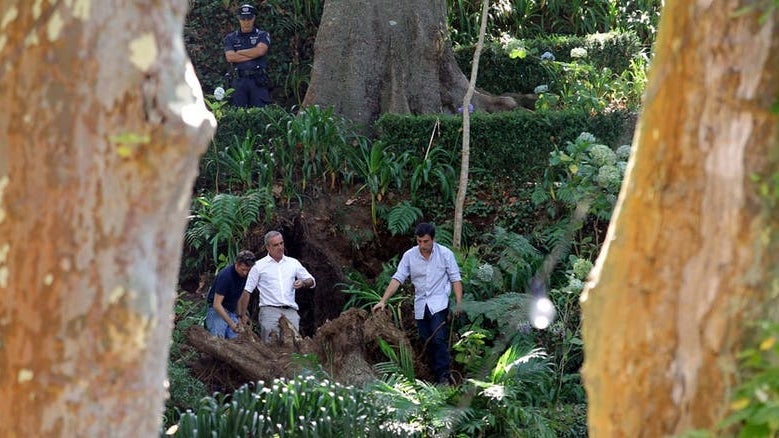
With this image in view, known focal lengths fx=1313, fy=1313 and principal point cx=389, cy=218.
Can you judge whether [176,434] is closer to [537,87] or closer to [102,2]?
[102,2]

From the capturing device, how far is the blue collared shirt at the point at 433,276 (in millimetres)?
11047

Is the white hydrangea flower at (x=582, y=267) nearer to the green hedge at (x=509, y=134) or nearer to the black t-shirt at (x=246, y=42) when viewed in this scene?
the green hedge at (x=509, y=134)

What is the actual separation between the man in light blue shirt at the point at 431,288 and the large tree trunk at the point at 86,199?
23.9ft

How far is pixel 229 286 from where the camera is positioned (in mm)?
11117

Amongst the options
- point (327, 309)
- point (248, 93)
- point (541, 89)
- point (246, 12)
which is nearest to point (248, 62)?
point (248, 93)

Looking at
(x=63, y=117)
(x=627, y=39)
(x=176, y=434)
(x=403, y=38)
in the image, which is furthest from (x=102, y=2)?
(x=627, y=39)

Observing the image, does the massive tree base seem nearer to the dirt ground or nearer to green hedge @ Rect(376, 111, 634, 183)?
the dirt ground

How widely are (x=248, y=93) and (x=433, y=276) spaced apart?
5.08 meters

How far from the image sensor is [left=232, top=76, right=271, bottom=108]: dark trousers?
15219 millimetres

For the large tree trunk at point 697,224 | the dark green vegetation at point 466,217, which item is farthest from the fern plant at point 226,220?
the large tree trunk at point 697,224

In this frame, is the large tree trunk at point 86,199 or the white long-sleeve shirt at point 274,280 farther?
the white long-sleeve shirt at point 274,280

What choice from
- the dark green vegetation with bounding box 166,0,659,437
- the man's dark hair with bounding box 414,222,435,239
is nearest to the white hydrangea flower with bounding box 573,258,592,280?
the dark green vegetation with bounding box 166,0,659,437

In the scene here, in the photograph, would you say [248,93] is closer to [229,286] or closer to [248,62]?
[248,62]

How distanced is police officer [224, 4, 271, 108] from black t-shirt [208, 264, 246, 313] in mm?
4405
